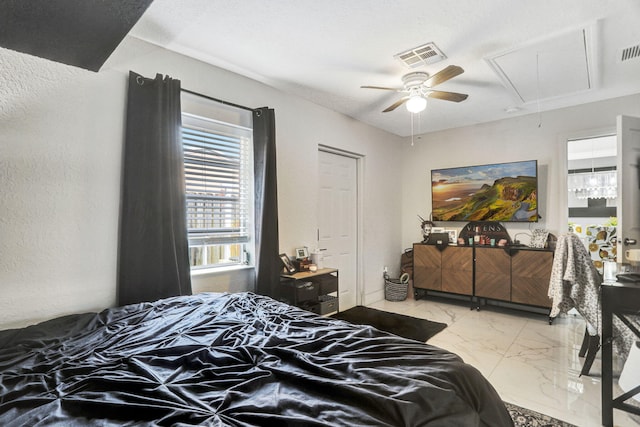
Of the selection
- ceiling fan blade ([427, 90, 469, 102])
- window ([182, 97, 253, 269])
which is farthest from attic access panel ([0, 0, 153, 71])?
ceiling fan blade ([427, 90, 469, 102])

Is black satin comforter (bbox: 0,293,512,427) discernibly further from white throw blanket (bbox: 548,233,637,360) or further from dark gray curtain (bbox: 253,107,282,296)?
white throw blanket (bbox: 548,233,637,360)

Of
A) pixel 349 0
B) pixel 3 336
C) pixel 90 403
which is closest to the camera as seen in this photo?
pixel 90 403

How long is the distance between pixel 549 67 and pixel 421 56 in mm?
1251

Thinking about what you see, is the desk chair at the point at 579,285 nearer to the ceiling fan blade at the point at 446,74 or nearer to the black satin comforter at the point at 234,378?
the ceiling fan blade at the point at 446,74

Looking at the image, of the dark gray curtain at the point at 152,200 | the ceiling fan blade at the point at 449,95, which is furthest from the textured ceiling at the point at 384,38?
the dark gray curtain at the point at 152,200

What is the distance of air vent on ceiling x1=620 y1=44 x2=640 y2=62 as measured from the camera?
2.46 meters

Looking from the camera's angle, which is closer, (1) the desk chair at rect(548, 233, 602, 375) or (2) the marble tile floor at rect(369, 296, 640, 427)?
(2) the marble tile floor at rect(369, 296, 640, 427)

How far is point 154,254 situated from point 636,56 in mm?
4187

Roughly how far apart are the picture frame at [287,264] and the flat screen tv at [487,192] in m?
2.63

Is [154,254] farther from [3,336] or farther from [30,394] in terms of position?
[30,394]

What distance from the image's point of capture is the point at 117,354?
1.20 meters

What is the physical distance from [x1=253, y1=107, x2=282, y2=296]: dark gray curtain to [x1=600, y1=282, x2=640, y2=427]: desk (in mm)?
2339

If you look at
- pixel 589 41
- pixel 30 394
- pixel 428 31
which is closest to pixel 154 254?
pixel 30 394

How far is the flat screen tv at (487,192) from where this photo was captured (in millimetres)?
3916
